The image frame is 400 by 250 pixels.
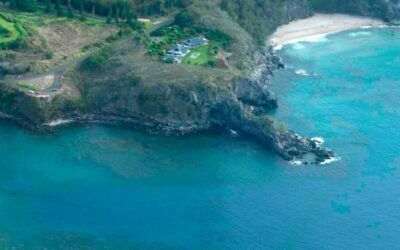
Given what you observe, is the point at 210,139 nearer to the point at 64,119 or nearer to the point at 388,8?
the point at 64,119

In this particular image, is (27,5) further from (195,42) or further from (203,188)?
(203,188)

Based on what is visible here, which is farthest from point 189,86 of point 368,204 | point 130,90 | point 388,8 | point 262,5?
point 388,8

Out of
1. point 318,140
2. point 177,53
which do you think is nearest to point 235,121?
point 318,140

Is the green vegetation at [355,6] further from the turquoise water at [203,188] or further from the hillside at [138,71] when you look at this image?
the turquoise water at [203,188]

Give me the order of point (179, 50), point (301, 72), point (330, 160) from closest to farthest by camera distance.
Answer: point (330, 160) < point (179, 50) < point (301, 72)

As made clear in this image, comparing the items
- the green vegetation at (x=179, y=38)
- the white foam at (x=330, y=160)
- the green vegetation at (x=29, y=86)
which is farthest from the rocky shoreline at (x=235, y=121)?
the green vegetation at (x=179, y=38)

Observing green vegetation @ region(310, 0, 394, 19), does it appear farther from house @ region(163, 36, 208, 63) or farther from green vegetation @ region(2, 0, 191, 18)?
house @ region(163, 36, 208, 63)

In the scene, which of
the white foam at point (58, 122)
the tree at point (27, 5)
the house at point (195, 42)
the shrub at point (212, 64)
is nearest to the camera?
the white foam at point (58, 122)
